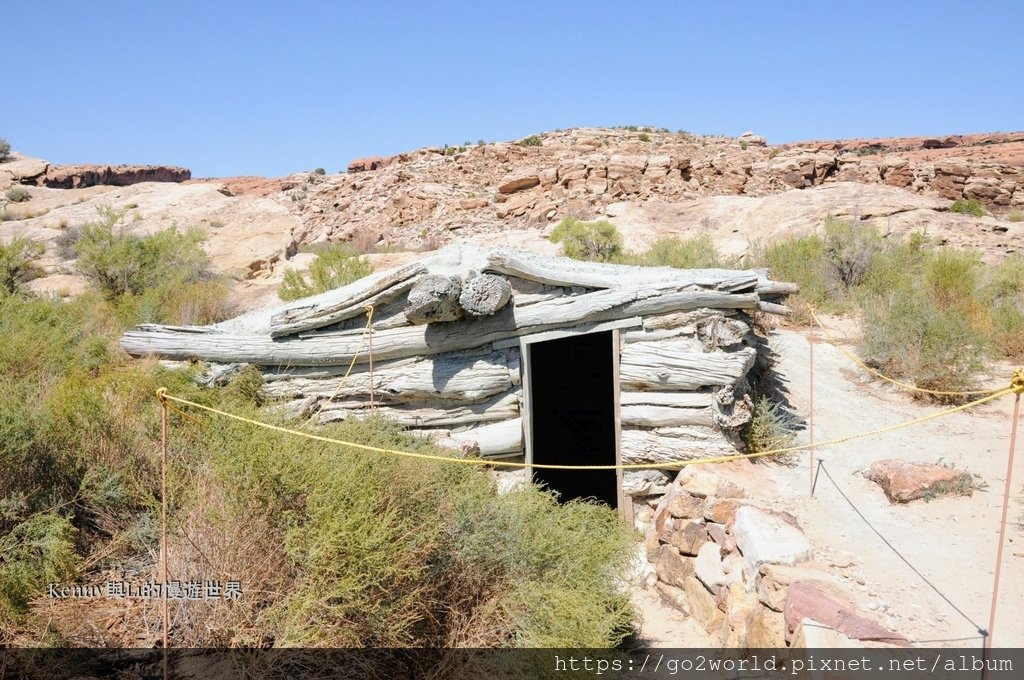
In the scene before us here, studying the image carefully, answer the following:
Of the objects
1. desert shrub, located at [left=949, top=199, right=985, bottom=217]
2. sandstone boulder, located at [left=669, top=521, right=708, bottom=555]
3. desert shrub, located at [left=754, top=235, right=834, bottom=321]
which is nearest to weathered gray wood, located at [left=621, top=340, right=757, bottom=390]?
sandstone boulder, located at [left=669, top=521, right=708, bottom=555]

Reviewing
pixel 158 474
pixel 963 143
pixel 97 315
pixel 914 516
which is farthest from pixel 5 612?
pixel 963 143

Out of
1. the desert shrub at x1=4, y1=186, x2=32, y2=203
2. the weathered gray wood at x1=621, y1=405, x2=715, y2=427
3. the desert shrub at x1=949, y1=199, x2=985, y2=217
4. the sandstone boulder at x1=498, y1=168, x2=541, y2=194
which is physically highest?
the desert shrub at x1=4, y1=186, x2=32, y2=203

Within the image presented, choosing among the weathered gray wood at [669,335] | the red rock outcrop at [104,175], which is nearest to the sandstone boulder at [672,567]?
the weathered gray wood at [669,335]

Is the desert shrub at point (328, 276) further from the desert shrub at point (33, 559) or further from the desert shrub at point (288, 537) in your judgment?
the desert shrub at point (33, 559)

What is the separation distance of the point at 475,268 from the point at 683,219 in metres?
16.7

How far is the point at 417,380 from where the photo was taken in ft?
22.5

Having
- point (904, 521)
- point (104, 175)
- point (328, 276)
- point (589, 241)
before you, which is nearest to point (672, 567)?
point (904, 521)

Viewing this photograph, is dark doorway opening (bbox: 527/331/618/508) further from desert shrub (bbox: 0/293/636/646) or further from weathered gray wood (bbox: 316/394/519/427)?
desert shrub (bbox: 0/293/636/646)

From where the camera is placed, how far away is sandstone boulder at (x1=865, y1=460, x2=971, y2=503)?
232 inches

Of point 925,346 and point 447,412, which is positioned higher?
point 925,346

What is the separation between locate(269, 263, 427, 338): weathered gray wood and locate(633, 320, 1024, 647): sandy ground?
146 inches

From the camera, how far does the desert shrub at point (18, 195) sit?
97.4ft

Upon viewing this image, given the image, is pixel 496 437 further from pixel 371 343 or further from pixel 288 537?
pixel 288 537

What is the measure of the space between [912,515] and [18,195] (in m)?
35.9
